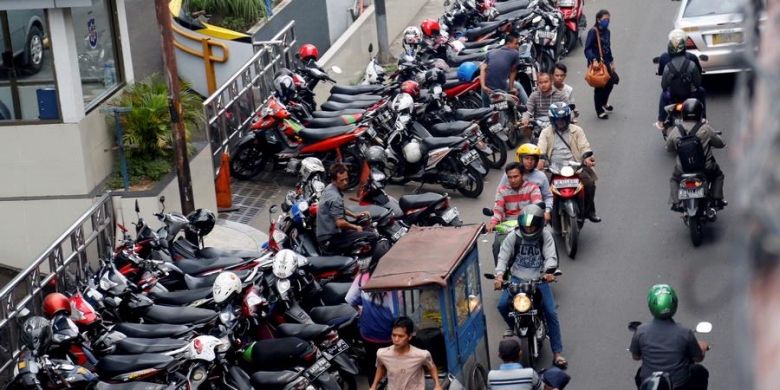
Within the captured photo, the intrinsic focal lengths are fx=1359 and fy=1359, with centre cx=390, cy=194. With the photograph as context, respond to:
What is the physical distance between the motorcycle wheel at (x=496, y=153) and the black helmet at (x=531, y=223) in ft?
17.7

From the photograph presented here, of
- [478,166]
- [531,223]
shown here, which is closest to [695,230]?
[478,166]

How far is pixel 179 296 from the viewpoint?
11.4 metres

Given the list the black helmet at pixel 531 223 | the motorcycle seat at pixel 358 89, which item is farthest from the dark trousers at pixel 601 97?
the black helmet at pixel 531 223

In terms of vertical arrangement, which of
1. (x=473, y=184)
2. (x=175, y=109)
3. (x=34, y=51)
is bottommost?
(x=473, y=184)

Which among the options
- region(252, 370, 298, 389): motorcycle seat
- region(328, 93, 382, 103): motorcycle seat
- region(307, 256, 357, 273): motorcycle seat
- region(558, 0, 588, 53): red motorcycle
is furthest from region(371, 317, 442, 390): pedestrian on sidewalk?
region(558, 0, 588, 53): red motorcycle

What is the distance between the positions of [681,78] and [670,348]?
6.54 meters

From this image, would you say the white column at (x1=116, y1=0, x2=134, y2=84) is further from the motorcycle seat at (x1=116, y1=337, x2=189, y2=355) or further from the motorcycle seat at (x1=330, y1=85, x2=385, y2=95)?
the motorcycle seat at (x1=116, y1=337, x2=189, y2=355)

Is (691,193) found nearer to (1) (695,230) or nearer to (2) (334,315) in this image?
(1) (695,230)

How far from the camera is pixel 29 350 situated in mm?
9734

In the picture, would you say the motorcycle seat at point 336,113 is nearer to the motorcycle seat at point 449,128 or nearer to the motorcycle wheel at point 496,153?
the motorcycle seat at point 449,128

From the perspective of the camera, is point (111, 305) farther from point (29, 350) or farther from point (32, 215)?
point (32, 215)

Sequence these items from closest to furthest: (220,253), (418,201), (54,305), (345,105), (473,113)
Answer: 1. (54,305)
2. (220,253)
3. (418,201)
4. (473,113)
5. (345,105)

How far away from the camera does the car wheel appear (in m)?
13.4

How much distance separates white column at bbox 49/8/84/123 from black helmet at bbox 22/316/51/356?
391 cm
